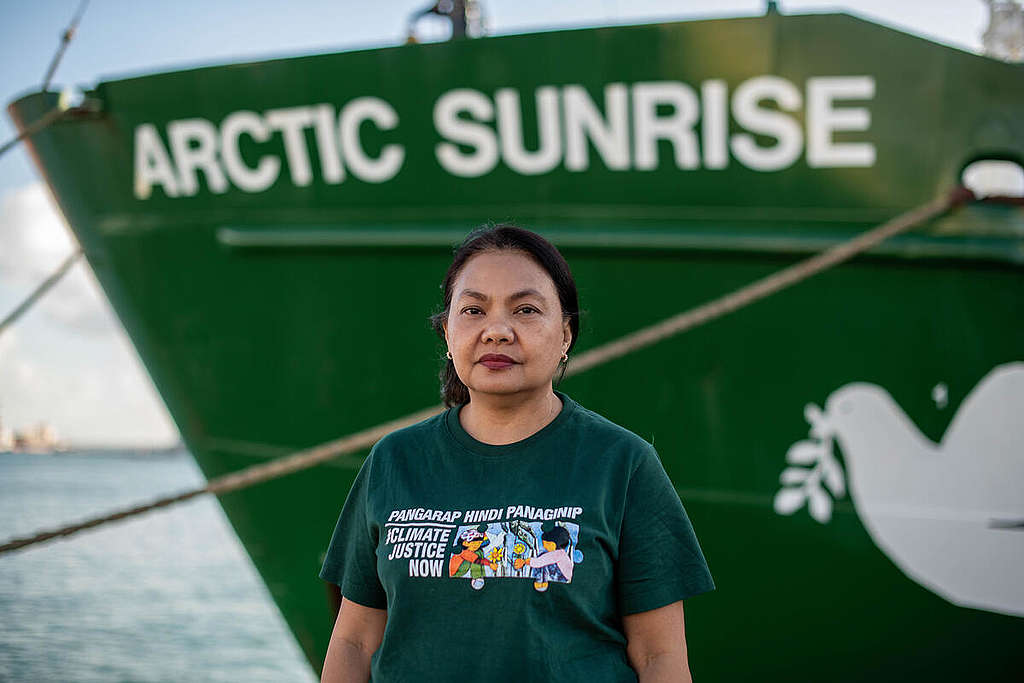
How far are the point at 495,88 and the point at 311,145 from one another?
714mm

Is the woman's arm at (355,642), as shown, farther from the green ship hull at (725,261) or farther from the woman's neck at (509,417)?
the green ship hull at (725,261)

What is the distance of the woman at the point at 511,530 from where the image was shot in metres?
1.21

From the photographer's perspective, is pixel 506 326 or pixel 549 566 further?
pixel 506 326

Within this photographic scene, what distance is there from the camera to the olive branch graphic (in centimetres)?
342

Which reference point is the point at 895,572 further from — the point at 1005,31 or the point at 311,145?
the point at 311,145

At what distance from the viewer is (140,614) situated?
1384 centimetres

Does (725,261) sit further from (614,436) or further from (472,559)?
(472,559)

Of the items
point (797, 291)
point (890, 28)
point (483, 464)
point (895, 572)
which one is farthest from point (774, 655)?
point (483, 464)

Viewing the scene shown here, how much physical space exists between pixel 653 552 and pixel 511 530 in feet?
0.59

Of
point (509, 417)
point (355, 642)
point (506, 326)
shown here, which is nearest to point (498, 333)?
point (506, 326)

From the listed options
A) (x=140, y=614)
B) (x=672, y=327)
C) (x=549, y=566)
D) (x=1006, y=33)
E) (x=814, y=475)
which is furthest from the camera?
(x=140, y=614)

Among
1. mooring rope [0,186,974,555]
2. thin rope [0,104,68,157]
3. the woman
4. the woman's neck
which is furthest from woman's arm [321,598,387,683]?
thin rope [0,104,68,157]

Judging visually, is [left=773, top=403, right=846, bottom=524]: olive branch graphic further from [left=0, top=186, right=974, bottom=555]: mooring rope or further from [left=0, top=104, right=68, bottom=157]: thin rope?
[left=0, top=104, right=68, bottom=157]: thin rope

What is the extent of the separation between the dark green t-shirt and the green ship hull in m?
2.15
